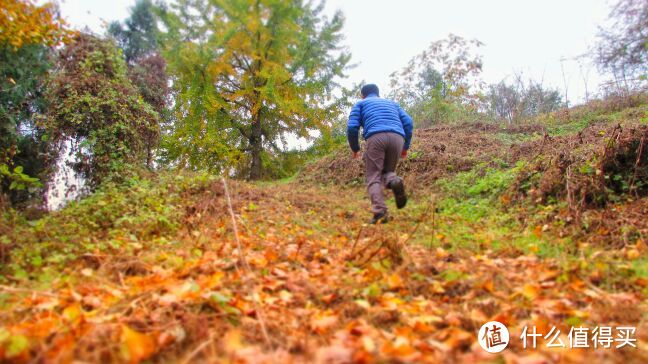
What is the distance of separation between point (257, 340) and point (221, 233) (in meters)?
2.14

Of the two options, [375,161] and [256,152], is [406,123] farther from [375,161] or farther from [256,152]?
[256,152]

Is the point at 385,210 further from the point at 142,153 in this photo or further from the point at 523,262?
the point at 142,153

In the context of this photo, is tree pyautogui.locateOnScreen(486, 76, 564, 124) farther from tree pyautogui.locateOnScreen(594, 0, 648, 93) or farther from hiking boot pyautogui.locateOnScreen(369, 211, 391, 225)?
hiking boot pyautogui.locateOnScreen(369, 211, 391, 225)

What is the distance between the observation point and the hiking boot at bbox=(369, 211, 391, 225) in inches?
180

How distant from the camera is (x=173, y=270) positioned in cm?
261

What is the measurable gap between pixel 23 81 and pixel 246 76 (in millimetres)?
7112

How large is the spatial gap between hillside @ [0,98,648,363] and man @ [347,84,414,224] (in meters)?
0.44

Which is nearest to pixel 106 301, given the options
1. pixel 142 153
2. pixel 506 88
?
pixel 142 153

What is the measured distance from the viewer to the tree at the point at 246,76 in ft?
35.9

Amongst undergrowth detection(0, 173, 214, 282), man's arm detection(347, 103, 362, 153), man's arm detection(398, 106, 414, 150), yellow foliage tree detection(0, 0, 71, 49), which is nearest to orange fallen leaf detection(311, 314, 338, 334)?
undergrowth detection(0, 173, 214, 282)

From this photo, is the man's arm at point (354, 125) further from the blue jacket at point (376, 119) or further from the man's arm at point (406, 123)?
the man's arm at point (406, 123)

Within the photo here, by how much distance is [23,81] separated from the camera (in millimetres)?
5105

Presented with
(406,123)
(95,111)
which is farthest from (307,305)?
(95,111)
